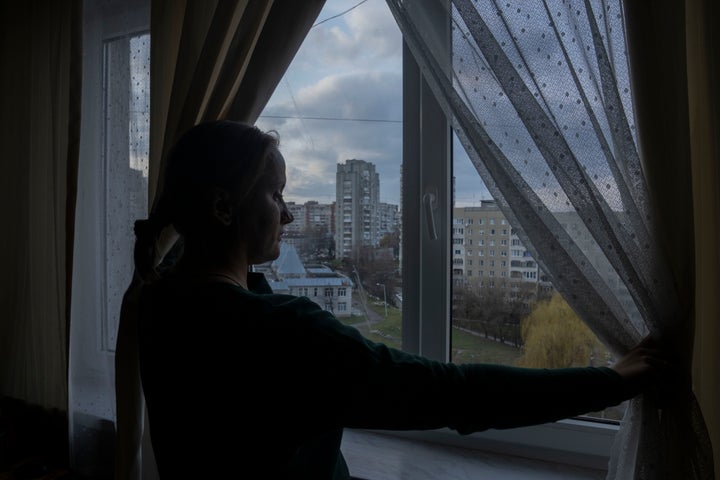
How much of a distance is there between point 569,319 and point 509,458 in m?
0.39

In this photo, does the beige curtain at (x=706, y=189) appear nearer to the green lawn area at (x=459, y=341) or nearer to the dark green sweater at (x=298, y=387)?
the dark green sweater at (x=298, y=387)

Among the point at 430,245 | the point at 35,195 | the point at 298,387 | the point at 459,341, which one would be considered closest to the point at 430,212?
the point at 430,245

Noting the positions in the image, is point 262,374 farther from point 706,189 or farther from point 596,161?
point 706,189

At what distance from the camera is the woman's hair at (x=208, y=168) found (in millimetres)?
747

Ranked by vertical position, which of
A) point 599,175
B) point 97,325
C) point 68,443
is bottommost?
point 68,443

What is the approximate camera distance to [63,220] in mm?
1444

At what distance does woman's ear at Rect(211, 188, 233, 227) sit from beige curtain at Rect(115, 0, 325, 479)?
1.17ft

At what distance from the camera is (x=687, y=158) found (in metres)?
0.73

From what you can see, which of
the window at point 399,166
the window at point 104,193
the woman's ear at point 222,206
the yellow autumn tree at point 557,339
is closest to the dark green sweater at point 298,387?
the woman's ear at point 222,206

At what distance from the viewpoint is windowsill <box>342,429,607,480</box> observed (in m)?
1.11

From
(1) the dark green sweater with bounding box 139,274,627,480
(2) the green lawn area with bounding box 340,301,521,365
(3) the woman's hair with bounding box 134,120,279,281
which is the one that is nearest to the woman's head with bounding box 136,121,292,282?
(3) the woman's hair with bounding box 134,120,279,281

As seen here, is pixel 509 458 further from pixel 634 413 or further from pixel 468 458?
pixel 634 413

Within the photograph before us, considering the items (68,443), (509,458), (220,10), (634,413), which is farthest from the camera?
(68,443)

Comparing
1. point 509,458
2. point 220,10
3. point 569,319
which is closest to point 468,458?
point 509,458
